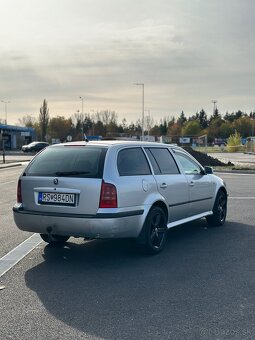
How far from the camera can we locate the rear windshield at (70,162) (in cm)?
627

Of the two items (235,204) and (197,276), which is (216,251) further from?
(235,204)

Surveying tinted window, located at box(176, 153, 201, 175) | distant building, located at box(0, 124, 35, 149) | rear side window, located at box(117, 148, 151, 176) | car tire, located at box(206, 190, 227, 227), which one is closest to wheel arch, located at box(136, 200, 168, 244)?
rear side window, located at box(117, 148, 151, 176)

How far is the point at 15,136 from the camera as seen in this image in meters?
77.6

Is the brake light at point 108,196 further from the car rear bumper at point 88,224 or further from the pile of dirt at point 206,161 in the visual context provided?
the pile of dirt at point 206,161

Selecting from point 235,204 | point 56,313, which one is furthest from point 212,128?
point 56,313

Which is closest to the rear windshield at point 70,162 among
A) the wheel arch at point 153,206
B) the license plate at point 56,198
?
the license plate at point 56,198

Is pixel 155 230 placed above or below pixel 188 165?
below

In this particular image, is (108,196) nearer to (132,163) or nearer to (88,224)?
(88,224)

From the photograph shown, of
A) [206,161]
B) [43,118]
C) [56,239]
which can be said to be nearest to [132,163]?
[56,239]

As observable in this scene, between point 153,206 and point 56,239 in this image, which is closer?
point 153,206

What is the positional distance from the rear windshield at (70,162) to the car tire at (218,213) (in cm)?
334

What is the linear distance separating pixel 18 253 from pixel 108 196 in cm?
175

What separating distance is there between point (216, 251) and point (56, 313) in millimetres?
3182

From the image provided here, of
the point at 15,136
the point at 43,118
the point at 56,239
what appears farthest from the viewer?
the point at 43,118
